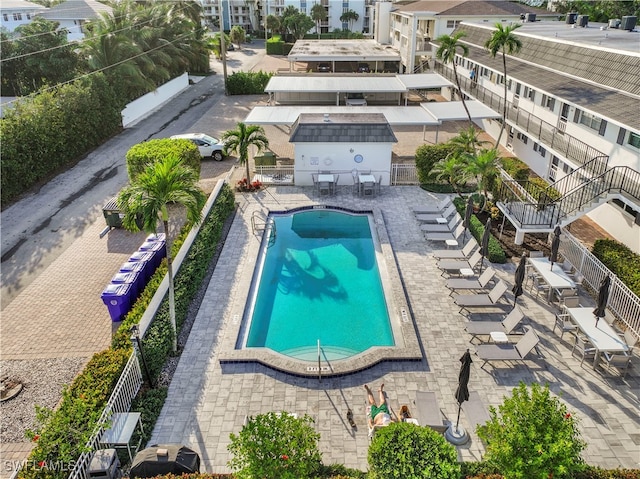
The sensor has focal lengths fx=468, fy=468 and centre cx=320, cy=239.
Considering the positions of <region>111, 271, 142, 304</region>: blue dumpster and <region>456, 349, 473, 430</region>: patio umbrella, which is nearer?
<region>456, 349, 473, 430</region>: patio umbrella

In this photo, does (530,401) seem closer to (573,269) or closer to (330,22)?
(573,269)

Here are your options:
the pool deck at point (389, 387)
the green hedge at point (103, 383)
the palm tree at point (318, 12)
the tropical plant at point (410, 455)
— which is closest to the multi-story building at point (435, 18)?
the pool deck at point (389, 387)

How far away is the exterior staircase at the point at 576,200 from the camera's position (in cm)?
1768

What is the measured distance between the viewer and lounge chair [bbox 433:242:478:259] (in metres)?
17.8

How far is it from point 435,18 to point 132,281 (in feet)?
136

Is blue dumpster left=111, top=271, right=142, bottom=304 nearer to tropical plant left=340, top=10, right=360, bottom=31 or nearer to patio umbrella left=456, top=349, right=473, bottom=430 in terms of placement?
patio umbrella left=456, top=349, right=473, bottom=430

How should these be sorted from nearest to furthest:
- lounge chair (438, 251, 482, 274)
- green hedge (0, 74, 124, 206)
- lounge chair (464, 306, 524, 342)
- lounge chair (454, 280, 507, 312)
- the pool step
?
lounge chair (464, 306, 524, 342), the pool step, lounge chair (454, 280, 507, 312), lounge chair (438, 251, 482, 274), green hedge (0, 74, 124, 206)

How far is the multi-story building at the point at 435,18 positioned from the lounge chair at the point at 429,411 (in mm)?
42060

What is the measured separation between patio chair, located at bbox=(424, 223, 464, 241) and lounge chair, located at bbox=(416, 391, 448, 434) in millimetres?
8852

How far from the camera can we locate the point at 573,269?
54.0 ft

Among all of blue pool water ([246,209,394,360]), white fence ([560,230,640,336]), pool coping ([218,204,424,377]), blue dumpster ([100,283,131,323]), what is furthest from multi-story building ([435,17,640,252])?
blue dumpster ([100,283,131,323])

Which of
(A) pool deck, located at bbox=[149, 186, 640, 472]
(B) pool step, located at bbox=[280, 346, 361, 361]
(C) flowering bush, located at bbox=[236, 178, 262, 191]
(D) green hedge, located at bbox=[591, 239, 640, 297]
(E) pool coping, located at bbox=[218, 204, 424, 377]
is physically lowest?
(B) pool step, located at bbox=[280, 346, 361, 361]

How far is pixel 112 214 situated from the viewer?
21.0 metres

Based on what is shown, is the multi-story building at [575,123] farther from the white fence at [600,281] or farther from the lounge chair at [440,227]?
the lounge chair at [440,227]
